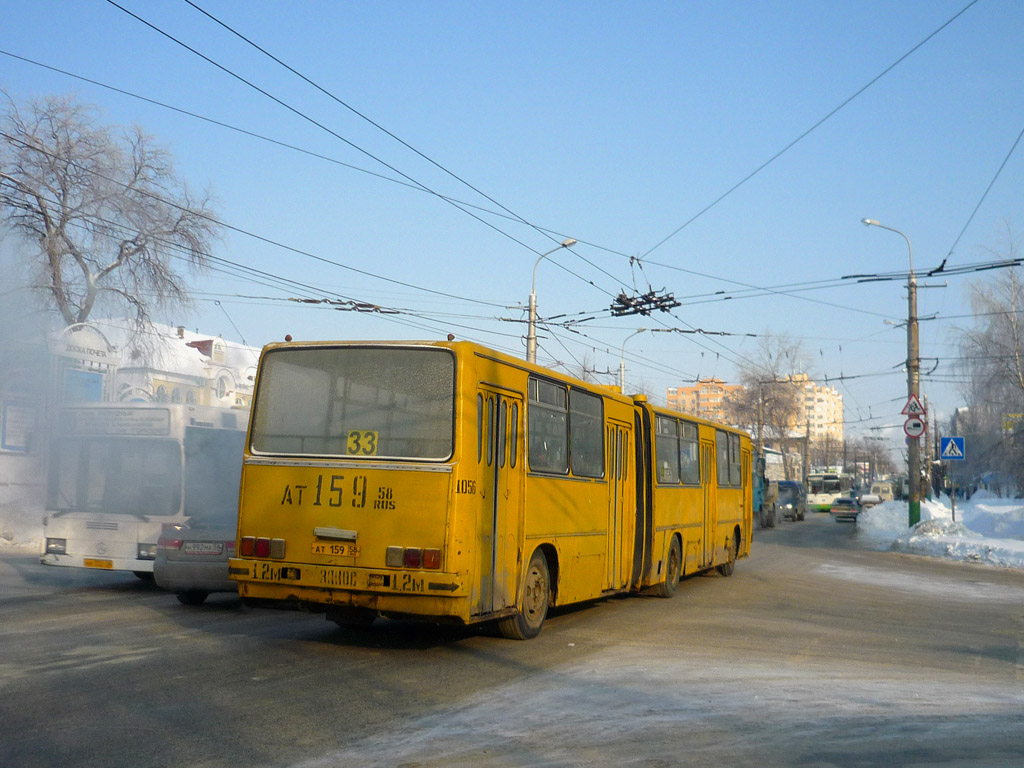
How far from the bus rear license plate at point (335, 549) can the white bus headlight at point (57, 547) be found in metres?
6.07

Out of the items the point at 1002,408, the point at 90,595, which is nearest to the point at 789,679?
the point at 90,595

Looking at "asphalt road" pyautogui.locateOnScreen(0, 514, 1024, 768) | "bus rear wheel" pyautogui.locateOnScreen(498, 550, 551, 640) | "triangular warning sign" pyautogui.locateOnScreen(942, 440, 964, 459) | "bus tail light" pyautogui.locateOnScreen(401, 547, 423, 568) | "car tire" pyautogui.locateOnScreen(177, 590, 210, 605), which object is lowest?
"asphalt road" pyautogui.locateOnScreen(0, 514, 1024, 768)

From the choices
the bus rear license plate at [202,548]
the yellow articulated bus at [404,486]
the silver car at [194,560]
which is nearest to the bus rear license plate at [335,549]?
the yellow articulated bus at [404,486]

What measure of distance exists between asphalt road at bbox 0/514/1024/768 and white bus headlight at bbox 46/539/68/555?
608 mm

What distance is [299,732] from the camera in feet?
20.5

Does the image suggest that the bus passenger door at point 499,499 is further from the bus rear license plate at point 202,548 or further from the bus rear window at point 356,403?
the bus rear license plate at point 202,548

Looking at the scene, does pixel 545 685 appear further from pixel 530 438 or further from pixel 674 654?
pixel 530 438

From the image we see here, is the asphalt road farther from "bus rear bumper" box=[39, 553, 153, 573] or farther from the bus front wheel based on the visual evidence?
the bus front wheel

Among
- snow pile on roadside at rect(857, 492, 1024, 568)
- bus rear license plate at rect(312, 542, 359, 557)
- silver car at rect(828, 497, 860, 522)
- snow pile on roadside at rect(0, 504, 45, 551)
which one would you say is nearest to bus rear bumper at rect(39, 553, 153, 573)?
bus rear license plate at rect(312, 542, 359, 557)

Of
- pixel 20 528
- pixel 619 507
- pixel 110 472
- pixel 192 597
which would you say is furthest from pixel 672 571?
pixel 20 528

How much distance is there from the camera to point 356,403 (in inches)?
364

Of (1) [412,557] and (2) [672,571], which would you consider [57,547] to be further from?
(2) [672,571]

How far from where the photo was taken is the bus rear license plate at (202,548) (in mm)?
12273

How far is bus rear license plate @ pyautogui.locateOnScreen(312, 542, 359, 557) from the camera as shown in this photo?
8.82 meters
